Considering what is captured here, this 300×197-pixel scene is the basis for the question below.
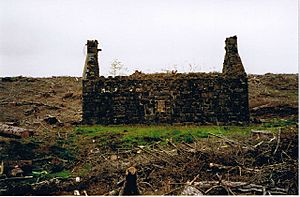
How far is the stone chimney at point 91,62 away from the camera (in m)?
20.0

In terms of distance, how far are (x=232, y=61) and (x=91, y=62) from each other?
5951 millimetres

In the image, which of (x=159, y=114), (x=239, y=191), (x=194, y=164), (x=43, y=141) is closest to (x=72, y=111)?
(x=159, y=114)

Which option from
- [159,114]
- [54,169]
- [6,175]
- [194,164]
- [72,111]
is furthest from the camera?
[72,111]

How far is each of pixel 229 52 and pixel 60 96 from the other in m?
13.3

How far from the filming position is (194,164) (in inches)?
415

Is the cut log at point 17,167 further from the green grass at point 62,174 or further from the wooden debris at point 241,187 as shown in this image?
the wooden debris at point 241,187

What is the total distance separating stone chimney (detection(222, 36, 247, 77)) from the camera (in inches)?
794

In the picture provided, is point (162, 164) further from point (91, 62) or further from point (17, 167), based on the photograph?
point (91, 62)

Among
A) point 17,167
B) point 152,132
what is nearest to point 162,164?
point 17,167

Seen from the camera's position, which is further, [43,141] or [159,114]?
[159,114]

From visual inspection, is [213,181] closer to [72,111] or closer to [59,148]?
[59,148]

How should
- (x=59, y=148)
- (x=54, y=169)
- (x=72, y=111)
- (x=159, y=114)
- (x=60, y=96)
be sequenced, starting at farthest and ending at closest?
1. (x=60, y=96)
2. (x=72, y=111)
3. (x=159, y=114)
4. (x=59, y=148)
5. (x=54, y=169)

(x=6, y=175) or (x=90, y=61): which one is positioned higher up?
(x=90, y=61)

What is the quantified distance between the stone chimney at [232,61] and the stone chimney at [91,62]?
5.38 metres
